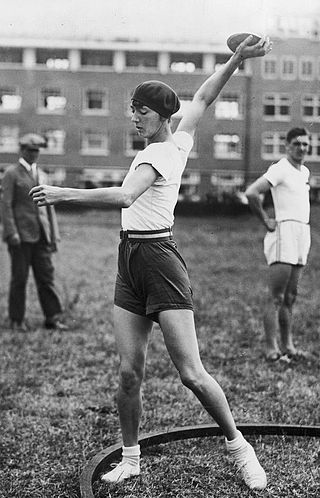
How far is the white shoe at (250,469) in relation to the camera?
3.69 meters

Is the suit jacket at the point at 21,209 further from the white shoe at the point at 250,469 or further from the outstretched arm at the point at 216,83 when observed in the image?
the white shoe at the point at 250,469

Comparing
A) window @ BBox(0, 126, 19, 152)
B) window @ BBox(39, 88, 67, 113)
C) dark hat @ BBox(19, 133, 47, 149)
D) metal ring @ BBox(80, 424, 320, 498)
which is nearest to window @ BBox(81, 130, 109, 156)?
window @ BBox(39, 88, 67, 113)

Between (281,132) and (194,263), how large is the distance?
23.5 metres

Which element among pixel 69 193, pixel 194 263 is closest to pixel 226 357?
pixel 69 193

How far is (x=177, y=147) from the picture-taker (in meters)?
3.66

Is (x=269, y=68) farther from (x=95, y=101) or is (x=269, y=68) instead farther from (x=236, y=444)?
(x=236, y=444)

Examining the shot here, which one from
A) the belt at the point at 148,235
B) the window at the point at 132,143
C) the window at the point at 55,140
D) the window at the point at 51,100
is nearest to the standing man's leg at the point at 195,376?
the belt at the point at 148,235

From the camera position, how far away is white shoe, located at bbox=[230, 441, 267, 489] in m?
3.69

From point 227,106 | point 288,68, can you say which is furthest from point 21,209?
point 227,106

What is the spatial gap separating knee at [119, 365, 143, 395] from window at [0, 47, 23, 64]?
1756 inches

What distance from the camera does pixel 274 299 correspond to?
6.69 meters

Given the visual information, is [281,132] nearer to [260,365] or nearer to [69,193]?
A: [260,365]

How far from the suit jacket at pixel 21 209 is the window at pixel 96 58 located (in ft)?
127

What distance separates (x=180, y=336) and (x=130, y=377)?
0.37m
